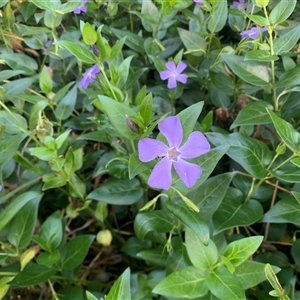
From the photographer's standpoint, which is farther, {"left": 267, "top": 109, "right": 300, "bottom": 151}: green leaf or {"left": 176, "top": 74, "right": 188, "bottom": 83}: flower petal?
{"left": 176, "top": 74, "right": 188, "bottom": 83}: flower petal

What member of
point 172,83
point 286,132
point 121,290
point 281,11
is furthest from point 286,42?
point 121,290

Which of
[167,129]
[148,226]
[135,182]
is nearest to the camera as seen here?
[167,129]

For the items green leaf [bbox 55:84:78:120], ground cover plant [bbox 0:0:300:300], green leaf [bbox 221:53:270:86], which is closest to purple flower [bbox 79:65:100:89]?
ground cover plant [bbox 0:0:300:300]

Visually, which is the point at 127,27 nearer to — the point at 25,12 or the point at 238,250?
the point at 25,12

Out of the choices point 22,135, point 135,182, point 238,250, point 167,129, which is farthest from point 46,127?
point 238,250

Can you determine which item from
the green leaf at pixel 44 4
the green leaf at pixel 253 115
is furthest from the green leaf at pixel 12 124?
the green leaf at pixel 253 115

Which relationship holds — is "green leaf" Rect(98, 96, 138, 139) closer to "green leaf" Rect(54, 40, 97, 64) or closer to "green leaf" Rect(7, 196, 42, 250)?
"green leaf" Rect(54, 40, 97, 64)

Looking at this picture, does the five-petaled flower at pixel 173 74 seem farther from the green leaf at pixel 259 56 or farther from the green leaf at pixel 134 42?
the green leaf at pixel 259 56
